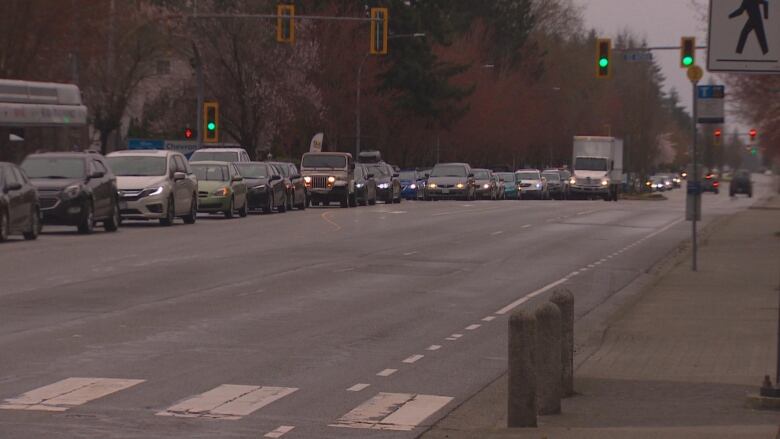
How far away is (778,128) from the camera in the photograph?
112 ft

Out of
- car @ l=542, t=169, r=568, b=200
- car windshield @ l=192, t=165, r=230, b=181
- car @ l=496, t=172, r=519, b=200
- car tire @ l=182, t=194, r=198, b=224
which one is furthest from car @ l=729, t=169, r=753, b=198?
car tire @ l=182, t=194, r=198, b=224

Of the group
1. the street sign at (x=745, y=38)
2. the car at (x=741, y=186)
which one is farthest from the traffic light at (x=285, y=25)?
the car at (x=741, y=186)

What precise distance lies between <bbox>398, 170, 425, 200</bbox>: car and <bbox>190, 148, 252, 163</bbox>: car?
25.3 meters

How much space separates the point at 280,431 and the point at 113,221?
25.0m

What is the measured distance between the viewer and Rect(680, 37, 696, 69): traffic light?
40.5m

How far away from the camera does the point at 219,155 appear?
1922 inches

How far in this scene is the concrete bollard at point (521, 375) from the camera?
382 inches

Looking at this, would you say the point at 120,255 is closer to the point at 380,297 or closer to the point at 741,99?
the point at 380,297

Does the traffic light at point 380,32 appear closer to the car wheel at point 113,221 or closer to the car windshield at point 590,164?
the car wheel at point 113,221

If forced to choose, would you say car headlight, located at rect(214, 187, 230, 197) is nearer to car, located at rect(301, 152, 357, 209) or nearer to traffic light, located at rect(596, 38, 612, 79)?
traffic light, located at rect(596, 38, 612, 79)

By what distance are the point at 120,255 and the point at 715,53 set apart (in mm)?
16420

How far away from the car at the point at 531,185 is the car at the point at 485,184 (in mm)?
5807

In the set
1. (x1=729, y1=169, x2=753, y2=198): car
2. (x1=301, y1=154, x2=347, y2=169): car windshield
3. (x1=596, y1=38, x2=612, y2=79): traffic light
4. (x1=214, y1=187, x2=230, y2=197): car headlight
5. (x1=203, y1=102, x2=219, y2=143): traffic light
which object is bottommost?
(x1=729, y1=169, x2=753, y2=198): car

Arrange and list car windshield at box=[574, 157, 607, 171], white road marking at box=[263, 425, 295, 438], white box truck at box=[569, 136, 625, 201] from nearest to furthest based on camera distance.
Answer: white road marking at box=[263, 425, 295, 438]
white box truck at box=[569, 136, 625, 201]
car windshield at box=[574, 157, 607, 171]
